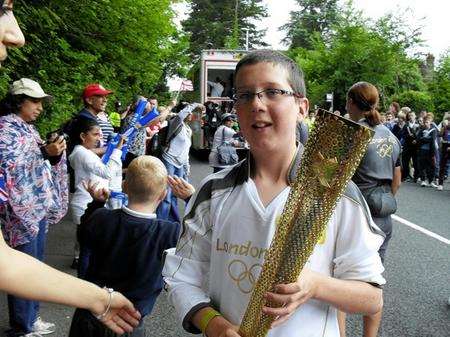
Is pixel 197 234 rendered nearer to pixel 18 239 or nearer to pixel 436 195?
pixel 18 239

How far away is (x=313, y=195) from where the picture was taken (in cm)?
130

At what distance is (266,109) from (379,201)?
2369 mm

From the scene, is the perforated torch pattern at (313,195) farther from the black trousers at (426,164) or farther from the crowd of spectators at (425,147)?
the black trousers at (426,164)

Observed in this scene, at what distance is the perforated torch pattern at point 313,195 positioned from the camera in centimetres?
123

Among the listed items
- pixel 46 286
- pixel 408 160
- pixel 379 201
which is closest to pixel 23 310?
pixel 46 286

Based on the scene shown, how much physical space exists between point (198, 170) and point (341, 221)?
40.5 feet

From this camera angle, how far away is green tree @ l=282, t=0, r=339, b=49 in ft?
163

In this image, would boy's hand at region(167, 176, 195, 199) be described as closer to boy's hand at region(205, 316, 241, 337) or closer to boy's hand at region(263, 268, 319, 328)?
boy's hand at region(205, 316, 241, 337)

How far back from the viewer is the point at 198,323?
165cm

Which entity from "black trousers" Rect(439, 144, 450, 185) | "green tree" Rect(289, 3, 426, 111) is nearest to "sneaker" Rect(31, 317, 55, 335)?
"black trousers" Rect(439, 144, 450, 185)

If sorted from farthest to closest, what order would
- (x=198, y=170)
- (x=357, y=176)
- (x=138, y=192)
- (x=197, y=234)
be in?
(x=198, y=170) < (x=357, y=176) < (x=138, y=192) < (x=197, y=234)

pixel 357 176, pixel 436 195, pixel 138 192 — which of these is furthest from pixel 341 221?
pixel 436 195

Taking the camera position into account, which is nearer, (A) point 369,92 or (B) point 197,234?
(B) point 197,234

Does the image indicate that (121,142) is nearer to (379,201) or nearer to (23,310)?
(23,310)
